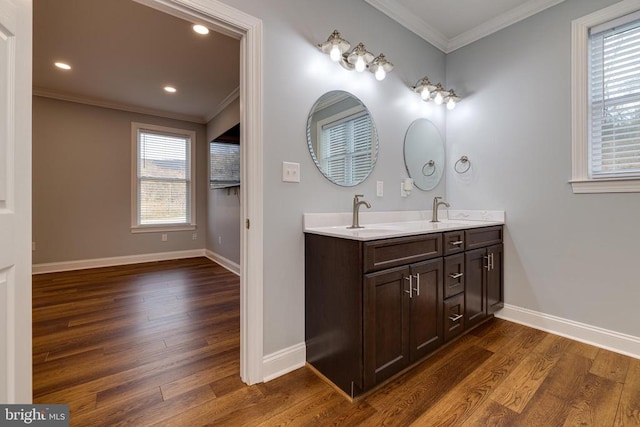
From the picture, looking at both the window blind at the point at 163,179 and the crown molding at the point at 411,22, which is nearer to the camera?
the crown molding at the point at 411,22

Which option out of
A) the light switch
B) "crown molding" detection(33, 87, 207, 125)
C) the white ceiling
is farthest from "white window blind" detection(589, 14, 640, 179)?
"crown molding" detection(33, 87, 207, 125)

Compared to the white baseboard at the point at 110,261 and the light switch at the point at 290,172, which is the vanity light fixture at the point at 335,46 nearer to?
the light switch at the point at 290,172

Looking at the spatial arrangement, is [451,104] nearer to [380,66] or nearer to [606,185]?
[380,66]

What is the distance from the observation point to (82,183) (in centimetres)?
424

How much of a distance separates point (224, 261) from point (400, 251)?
3.56 metres

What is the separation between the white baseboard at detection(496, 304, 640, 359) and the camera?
1900 millimetres

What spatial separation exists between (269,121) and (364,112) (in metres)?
0.84

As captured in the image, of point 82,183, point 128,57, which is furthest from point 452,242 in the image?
point 82,183

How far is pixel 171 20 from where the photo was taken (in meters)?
2.38

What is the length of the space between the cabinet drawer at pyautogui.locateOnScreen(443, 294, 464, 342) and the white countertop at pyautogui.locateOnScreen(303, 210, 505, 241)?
1.63 feet

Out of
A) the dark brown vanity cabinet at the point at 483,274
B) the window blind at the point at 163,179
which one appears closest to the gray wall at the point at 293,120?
the dark brown vanity cabinet at the point at 483,274

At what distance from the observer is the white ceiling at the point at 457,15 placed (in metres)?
2.26

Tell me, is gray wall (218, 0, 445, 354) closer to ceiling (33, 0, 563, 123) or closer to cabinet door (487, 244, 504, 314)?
ceiling (33, 0, 563, 123)

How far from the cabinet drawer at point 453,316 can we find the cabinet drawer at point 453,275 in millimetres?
48
